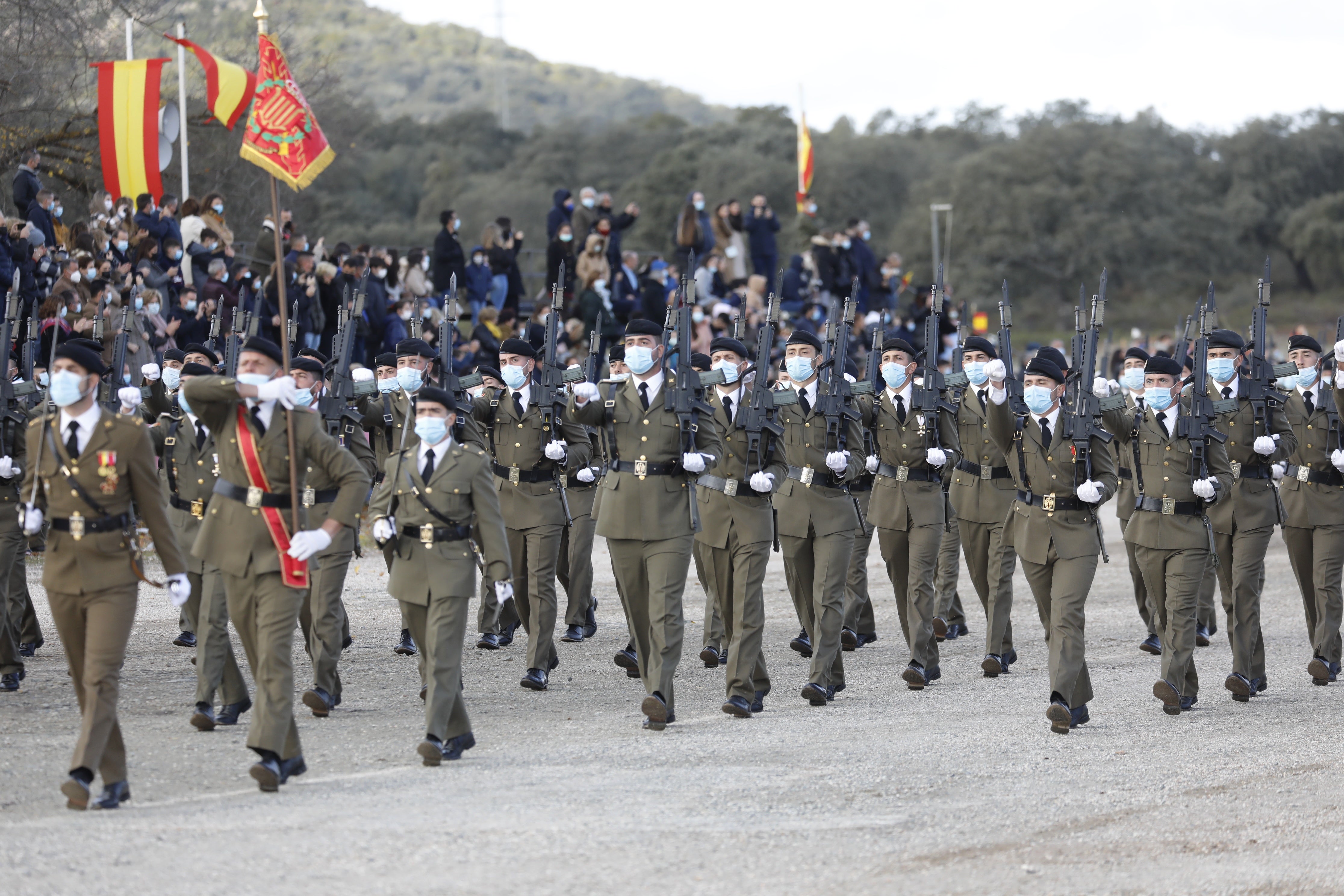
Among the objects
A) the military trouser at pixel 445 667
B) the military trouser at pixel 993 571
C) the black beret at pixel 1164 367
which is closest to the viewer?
the military trouser at pixel 445 667

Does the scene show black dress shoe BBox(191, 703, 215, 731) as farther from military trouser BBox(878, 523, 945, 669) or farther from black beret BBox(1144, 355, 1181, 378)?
black beret BBox(1144, 355, 1181, 378)

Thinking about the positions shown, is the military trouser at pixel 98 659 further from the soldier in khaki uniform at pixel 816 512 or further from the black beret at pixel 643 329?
the soldier in khaki uniform at pixel 816 512

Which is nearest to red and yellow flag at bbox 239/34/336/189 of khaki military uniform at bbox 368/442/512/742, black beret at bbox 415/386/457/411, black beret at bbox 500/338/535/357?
black beret at bbox 500/338/535/357

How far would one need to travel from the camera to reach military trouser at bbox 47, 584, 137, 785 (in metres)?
6.83

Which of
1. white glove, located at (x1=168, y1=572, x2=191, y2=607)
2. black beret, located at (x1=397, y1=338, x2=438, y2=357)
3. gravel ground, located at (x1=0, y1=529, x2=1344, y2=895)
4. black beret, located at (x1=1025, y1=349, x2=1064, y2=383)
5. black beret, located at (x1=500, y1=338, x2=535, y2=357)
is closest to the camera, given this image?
gravel ground, located at (x1=0, y1=529, x2=1344, y2=895)

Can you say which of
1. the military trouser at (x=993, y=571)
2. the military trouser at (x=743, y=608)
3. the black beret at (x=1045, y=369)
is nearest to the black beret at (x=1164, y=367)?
the black beret at (x=1045, y=369)

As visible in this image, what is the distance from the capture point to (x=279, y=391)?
7.31 metres

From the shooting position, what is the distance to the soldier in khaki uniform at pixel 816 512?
9.73 metres

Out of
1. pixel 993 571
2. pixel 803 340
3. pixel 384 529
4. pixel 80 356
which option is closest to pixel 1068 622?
pixel 993 571

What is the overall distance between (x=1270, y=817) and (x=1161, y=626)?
108 inches

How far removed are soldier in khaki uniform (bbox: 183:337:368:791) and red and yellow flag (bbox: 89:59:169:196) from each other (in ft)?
41.0

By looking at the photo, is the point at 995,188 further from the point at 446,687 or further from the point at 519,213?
the point at 446,687

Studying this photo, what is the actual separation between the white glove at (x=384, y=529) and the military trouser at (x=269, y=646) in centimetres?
43

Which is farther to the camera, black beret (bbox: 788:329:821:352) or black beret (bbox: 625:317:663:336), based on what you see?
black beret (bbox: 788:329:821:352)
